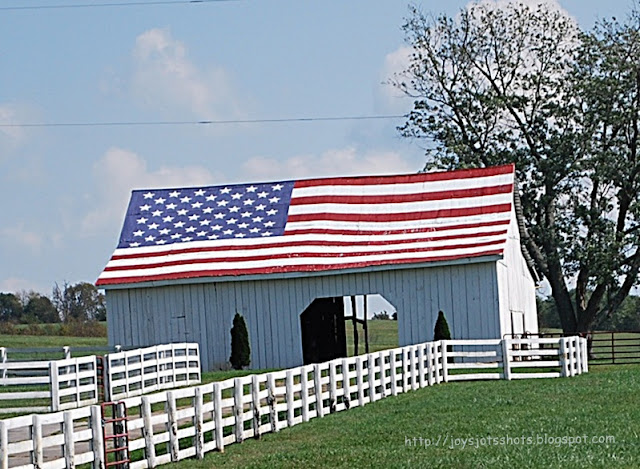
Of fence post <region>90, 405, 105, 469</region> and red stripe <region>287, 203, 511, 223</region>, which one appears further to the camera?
red stripe <region>287, 203, 511, 223</region>

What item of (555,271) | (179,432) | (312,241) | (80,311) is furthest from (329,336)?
(80,311)

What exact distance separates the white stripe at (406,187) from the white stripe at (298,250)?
274cm

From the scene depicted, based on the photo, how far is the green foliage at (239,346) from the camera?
33.1 metres

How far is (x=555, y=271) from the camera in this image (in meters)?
45.6

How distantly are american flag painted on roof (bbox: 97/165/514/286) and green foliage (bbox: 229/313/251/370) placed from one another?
55.0 inches

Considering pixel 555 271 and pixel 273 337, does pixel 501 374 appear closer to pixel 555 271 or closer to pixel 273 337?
pixel 273 337

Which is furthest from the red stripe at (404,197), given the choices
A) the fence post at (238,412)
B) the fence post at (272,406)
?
the fence post at (238,412)

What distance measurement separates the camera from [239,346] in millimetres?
33125

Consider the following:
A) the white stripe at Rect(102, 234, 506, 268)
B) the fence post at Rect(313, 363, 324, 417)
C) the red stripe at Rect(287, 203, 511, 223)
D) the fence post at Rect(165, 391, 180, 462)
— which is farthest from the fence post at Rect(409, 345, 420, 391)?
the red stripe at Rect(287, 203, 511, 223)

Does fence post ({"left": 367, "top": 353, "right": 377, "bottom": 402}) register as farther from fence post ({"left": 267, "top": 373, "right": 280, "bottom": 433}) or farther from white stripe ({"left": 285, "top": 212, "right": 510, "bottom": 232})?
white stripe ({"left": 285, "top": 212, "right": 510, "bottom": 232})

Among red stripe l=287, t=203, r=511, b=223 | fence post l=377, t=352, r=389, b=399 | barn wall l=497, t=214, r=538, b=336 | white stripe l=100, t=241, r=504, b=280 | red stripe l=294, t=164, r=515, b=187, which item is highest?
red stripe l=294, t=164, r=515, b=187

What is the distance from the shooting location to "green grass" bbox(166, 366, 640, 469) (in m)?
Result: 12.9

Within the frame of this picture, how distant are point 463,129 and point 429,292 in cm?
1555

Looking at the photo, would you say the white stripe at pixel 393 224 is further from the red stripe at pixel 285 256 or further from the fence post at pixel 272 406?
the fence post at pixel 272 406
